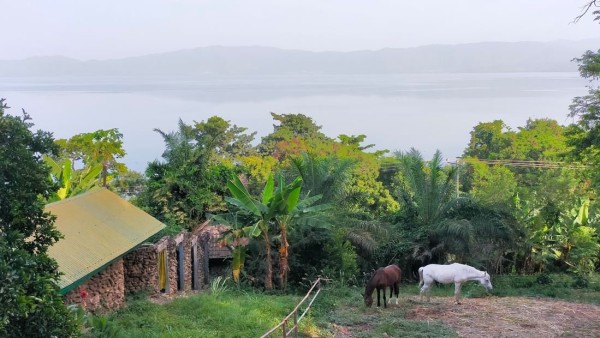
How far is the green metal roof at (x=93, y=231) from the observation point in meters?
10.4

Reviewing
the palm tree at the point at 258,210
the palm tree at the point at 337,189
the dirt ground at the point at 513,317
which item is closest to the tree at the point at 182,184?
the palm tree at the point at 337,189

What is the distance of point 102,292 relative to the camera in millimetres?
12266

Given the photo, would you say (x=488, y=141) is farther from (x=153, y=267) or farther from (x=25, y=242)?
(x=25, y=242)

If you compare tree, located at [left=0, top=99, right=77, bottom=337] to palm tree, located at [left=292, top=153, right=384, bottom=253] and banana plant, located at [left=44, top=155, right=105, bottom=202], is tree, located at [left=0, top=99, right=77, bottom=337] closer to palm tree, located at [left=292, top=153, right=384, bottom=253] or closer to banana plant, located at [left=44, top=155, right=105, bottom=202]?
banana plant, located at [left=44, top=155, right=105, bottom=202]

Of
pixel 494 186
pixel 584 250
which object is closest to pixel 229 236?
pixel 584 250

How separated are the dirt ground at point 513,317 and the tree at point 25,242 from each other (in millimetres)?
7758

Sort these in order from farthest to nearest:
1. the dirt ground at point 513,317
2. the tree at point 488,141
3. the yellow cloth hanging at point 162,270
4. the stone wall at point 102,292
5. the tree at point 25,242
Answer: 1. the tree at point 488,141
2. the yellow cloth hanging at point 162,270
3. the dirt ground at point 513,317
4. the stone wall at point 102,292
5. the tree at point 25,242

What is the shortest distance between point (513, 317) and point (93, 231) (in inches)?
337

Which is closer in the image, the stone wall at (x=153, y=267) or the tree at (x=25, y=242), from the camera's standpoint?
the tree at (x=25, y=242)

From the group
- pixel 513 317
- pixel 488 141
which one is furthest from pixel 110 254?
pixel 488 141

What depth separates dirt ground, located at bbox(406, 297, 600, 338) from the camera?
12039mm

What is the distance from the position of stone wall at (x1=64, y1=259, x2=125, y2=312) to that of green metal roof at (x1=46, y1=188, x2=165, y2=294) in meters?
0.57

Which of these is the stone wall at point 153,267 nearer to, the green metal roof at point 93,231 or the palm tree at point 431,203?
the green metal roof at point 93,231

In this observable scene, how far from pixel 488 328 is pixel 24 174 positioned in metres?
8.96
